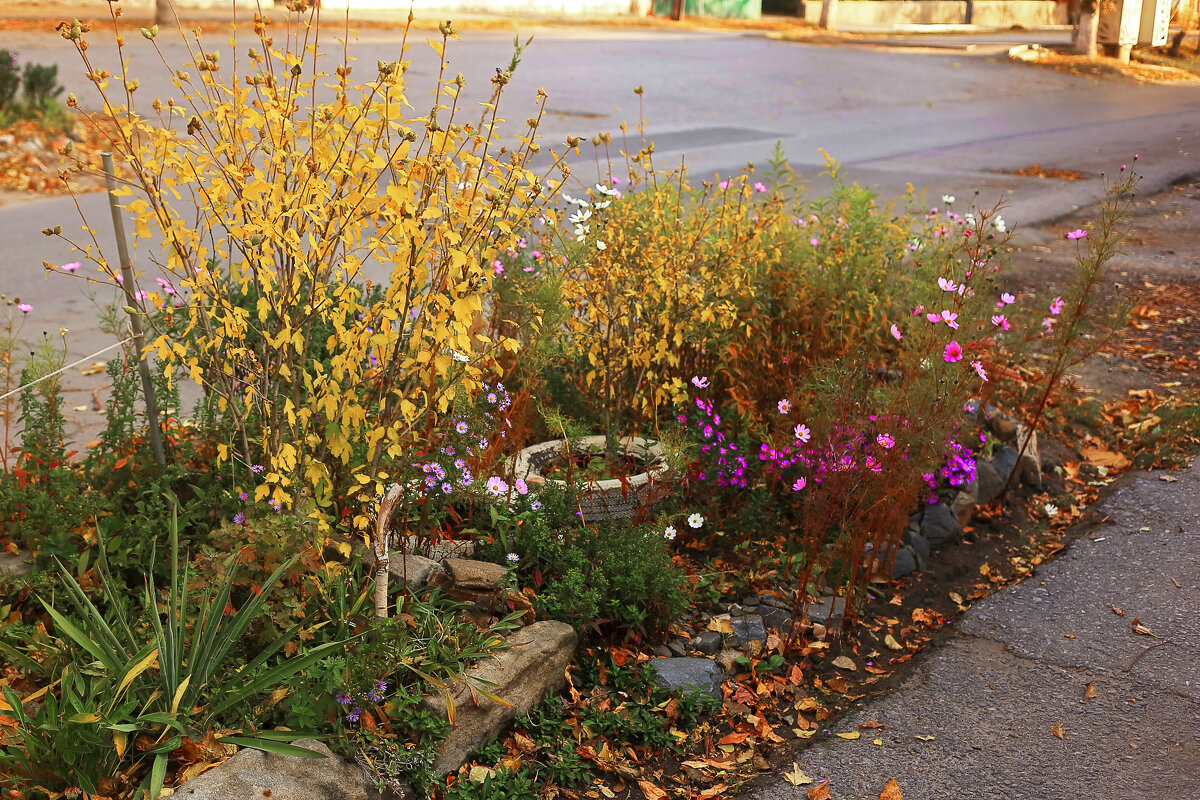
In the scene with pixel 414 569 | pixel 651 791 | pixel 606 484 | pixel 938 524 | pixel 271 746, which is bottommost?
pixel 651 791

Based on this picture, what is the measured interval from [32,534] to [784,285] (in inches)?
129

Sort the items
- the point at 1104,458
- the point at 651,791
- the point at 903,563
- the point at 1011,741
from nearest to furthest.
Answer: the point at 651,791 → the point at 1011,741 → the point at 903,563 → the point at 1104,458

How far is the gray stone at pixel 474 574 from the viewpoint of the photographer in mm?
3439

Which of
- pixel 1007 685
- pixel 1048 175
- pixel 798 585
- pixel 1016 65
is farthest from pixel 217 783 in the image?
pixel 1016 65

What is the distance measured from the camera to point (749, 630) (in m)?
3.81

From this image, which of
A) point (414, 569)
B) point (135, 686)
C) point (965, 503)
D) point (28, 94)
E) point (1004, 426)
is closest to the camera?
point (135, 686)

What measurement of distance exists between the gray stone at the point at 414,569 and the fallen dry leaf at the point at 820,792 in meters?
1.37

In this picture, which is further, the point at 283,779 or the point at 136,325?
the point at 136,325

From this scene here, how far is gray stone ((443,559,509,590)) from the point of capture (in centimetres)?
344

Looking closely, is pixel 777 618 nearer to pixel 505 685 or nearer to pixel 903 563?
pixel 903 563

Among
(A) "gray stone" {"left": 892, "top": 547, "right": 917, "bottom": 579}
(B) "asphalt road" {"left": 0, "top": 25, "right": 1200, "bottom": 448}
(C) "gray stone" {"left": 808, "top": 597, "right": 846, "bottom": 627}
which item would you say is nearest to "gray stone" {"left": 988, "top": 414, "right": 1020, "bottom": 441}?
(A) "gray stone" {"left": 892, "top": 547, "right": 917, "bottom": 579}

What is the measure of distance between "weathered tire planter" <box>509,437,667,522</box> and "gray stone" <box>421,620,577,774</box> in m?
0.61

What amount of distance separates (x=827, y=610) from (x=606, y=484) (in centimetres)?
100

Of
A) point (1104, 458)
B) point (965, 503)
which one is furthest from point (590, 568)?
point (1104, 458)
